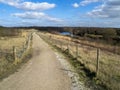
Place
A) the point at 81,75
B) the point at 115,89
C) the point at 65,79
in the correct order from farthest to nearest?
the point at 81,75 → the point at 65,79 → the point at 115,89

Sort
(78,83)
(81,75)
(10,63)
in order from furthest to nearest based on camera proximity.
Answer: (10,63), (81,75), (78,83)

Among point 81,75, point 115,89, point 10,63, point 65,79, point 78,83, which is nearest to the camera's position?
point 115,89

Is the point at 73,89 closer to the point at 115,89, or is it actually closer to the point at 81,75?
the point at 115,89

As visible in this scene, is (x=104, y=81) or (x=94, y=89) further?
(x=104, y=81)

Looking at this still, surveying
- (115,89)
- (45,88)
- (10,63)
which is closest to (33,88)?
(45,88)

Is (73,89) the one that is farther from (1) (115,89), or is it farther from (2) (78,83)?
(1) (115,89)

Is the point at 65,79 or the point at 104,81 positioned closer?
the point at 104,81

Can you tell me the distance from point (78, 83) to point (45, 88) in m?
1.65

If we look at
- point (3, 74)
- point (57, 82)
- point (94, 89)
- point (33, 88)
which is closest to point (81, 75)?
point (57, 82)

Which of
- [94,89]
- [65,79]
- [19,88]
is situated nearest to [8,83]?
[19,88]

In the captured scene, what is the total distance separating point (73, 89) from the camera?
786cm

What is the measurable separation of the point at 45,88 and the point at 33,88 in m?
0.47

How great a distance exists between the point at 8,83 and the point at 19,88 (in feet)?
3.80

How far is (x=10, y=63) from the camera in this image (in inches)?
538
